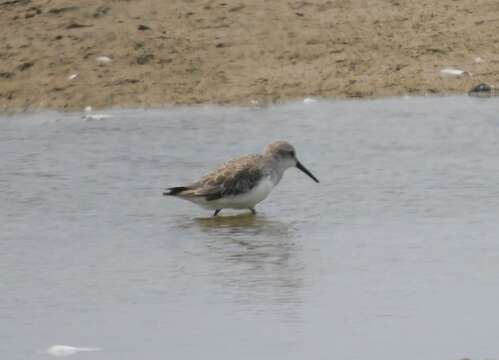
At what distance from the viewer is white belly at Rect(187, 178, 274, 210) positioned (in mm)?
13312

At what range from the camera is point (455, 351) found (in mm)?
8492

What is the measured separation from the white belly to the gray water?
14 cm

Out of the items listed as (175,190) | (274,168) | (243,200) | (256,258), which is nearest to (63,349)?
(256,258)

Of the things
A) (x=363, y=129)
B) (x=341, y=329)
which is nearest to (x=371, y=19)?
(x=363, y=129)

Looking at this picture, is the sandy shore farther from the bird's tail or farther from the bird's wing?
the bird's tail

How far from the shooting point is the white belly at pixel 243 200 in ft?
43.7

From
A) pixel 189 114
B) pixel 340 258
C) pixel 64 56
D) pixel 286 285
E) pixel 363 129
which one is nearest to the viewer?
pixel 286 285

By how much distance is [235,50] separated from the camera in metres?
19.0

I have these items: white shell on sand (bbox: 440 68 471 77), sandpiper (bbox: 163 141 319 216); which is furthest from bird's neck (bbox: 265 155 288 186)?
white shell on sand (bbox: 440 68 471 77)

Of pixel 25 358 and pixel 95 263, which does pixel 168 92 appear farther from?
pixel 25 358

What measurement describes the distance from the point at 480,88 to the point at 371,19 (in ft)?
7.55

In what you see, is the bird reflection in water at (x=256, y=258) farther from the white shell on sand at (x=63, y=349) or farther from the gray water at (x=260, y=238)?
the white shell on sand at (x=63, y=349)

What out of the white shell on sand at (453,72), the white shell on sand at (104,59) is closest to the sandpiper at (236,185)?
the white shell on sand at (453,72)

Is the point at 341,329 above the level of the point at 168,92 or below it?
above
